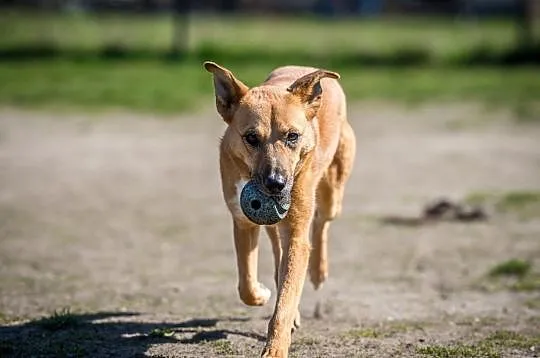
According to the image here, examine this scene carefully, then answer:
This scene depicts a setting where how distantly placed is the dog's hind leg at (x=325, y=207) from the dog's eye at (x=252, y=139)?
1.43 metres

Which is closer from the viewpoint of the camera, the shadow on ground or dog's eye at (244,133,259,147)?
dog's eye at (244,133,259,147)

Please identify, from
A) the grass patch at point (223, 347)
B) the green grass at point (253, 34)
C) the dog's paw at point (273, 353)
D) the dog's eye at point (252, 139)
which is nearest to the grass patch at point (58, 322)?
the grass patch at point (223, 347)

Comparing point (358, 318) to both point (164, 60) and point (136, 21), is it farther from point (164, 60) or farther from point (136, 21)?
point (136, 21)

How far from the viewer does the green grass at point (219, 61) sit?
1939 centimetres

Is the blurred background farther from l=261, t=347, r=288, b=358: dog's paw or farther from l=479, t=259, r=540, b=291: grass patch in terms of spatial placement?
l=261, t=347, r=288, b=358: dog's paw

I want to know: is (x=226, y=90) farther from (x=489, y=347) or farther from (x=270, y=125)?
(x=489, y=347)

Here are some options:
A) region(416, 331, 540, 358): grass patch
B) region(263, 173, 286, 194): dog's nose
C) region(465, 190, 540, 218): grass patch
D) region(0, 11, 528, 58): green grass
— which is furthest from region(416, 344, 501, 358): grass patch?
region(0, 11, 528, 58): green grass

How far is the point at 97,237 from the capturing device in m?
9.52

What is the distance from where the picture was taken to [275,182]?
5.33m

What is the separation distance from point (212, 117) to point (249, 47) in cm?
815

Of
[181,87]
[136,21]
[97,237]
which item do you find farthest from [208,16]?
[97,237]

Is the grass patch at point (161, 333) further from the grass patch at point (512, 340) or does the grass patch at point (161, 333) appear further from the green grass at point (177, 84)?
the green grass at point (177, 84)

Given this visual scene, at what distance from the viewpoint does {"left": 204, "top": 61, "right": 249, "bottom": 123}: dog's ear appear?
5836 millimetres

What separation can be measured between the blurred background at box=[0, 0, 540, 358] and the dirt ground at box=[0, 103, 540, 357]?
0.09 feet
